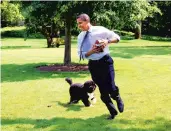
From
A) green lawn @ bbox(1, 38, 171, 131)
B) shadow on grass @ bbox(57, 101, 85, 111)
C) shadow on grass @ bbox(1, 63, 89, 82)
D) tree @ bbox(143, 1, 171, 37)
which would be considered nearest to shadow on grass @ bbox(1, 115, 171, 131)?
green lawn @ bbox(1, 38, 171, 131)

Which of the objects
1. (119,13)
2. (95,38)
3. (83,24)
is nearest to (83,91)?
(95,38)

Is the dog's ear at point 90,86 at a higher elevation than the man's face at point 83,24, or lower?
lower

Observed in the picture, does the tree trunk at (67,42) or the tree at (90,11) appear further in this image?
the tree trunk at (67,42)

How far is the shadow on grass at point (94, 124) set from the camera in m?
7.77

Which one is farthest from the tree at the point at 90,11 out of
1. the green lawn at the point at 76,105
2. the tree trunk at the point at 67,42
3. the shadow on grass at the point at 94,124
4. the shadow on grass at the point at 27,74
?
the shadow on grass at the point at 94,124

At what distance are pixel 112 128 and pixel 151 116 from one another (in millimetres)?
1292

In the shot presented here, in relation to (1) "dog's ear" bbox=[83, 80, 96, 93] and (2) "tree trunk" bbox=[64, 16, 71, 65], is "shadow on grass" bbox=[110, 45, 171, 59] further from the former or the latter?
(1) "dog's ear" bbox=[83, 80, 96, 93]

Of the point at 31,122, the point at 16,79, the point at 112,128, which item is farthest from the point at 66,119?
the point at 16,79

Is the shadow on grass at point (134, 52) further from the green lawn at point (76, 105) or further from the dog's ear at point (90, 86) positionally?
the dog's ear at point (90, 86)

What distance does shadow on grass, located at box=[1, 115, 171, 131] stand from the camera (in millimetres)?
7766

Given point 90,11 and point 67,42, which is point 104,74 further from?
point 67,42

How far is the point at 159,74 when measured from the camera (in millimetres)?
15852

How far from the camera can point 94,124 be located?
8.11m

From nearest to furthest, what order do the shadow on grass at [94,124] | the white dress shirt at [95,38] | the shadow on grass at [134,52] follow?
the shadow on grass at [94,124] < the white dress shirt at [95,38] < the shadow on grass at [134,52]
